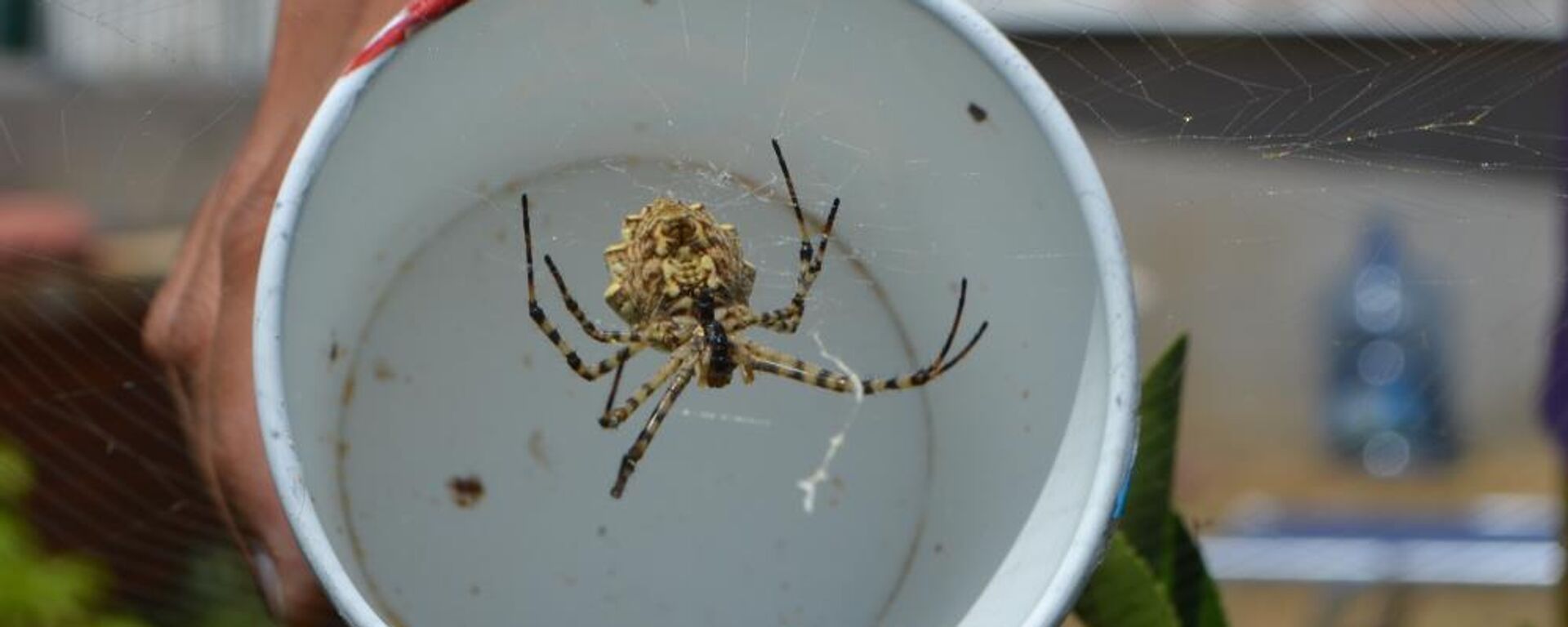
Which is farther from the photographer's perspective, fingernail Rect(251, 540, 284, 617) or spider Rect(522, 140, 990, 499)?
spider Rect(522, 140, 990, 499)

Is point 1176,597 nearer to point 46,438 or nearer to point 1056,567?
point 1056,567

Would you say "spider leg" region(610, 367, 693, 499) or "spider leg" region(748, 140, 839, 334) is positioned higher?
"spider leg" region(748, 140, 839, 334)

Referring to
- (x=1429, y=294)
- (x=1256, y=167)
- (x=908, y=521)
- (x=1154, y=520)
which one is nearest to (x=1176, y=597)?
(x=1154, y=520)

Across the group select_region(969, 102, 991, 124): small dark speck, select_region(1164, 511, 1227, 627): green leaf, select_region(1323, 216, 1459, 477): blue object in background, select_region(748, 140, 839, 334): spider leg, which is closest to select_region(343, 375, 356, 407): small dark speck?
select_region(748, 140, 839, 334): spider leg

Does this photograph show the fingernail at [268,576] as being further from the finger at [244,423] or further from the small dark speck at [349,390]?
the small dark speck at [349,390]

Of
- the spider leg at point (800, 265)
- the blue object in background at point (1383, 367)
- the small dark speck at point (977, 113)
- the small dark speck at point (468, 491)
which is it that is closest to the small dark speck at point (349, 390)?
the small dark speck at point (468, 491)

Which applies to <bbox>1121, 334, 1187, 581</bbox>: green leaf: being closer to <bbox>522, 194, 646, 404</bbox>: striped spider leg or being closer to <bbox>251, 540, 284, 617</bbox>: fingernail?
<bbox>522, 194, 646, 404</bbox>: striped spider leg

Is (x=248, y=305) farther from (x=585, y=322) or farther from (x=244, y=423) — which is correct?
(x=585, y=322)
